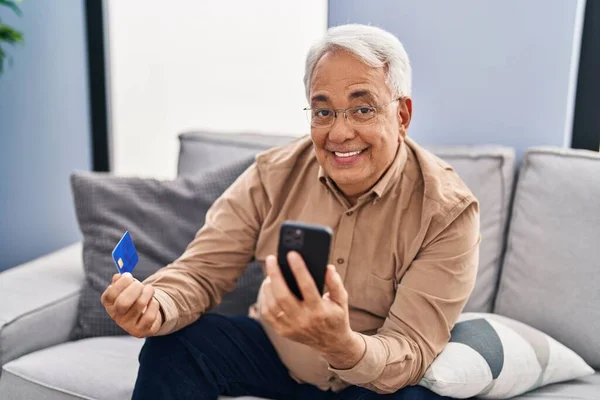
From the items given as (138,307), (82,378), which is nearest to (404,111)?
(138,307)

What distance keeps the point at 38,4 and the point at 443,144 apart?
1.74 m

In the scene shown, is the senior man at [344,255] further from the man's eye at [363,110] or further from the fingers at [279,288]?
the fingers at [279,288]

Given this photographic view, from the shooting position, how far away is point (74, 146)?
275cm

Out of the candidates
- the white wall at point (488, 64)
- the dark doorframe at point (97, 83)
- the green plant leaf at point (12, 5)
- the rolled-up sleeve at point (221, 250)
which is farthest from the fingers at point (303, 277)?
the dark doorframe at point (97, 83)

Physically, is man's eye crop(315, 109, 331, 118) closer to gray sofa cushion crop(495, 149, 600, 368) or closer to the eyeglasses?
the eyeglasses

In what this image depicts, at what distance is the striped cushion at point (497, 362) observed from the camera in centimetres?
121

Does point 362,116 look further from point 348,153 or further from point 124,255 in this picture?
point 124,255

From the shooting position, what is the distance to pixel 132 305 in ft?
3.79

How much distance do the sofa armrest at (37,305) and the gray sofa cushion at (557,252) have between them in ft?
3.67

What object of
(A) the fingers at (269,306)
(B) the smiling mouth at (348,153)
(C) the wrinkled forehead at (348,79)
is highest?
(C) the wrinkled forehead at (348,79)

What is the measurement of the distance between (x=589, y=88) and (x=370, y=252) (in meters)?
0.93

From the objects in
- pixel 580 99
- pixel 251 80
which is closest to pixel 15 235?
pixel 251 80

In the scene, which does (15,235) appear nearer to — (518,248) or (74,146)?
(74,146)

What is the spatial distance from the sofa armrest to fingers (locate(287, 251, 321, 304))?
91cm
